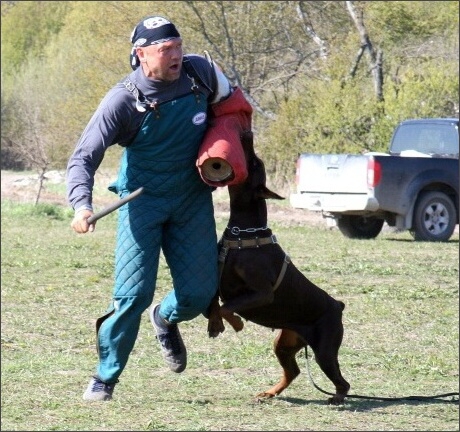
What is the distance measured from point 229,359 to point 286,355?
4.56ft

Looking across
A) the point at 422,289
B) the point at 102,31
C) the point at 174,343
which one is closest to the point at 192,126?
the point at 174,343

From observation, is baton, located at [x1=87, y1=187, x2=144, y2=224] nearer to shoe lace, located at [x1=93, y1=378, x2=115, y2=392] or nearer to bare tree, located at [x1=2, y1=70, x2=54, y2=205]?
shoe lace, located at [x1=93, y1=378, x2=115, y2=392]

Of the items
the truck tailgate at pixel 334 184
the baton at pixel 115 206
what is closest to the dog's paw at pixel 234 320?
the baton at pixel 115 206

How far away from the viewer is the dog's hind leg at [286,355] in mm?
6215

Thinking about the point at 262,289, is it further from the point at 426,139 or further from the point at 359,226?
the point at 426,139

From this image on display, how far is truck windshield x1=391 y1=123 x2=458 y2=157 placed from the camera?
60.0ft

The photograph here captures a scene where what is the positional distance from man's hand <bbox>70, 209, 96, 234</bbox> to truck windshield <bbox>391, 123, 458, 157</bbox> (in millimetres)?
13178

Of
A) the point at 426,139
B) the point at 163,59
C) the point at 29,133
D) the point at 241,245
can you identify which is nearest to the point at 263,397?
the point at 241,245

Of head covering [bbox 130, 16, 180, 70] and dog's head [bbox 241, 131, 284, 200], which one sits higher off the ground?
head covering [bbox 130, 16, 180, 70]

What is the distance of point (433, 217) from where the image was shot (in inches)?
696

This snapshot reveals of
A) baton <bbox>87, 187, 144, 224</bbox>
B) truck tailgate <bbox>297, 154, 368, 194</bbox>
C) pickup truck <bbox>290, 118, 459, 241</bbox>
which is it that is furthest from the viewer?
truck tailgate <bbox>297, 154, 368, 194</bbox>

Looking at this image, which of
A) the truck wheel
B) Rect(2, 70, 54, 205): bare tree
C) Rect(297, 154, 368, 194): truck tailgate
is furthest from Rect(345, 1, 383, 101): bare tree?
Rect(297, 154, 368, 194): truck tailgate

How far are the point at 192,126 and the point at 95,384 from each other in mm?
1391

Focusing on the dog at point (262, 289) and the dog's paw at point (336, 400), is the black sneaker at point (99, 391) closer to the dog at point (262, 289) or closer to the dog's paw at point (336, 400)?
the dog at point (262, 289)
